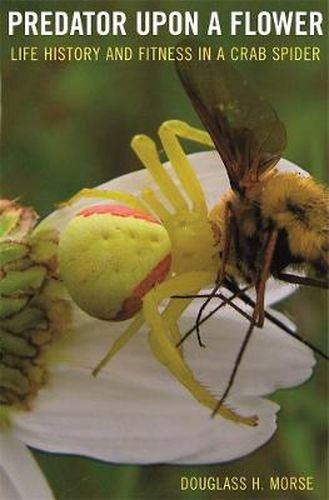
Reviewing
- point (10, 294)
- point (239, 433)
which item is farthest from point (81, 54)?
point (239, 433)

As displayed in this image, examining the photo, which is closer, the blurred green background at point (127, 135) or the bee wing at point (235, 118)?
the bee wing at point (235, 118)

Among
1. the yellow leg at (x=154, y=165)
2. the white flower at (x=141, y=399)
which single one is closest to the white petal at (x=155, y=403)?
the white flower at (x=141, y=399)

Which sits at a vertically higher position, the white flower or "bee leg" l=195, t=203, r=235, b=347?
"bee leg" l=195, t=203, r=235, b=347

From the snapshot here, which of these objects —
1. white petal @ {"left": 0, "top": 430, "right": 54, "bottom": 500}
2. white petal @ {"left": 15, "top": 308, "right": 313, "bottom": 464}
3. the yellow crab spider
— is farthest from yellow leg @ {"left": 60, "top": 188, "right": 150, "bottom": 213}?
white petal @ {"left": 0, "top": 430, "right": 54, "bottom": 500}

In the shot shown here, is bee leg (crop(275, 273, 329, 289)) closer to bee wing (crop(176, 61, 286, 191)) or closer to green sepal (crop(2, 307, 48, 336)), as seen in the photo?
bee wing (crop(176, 61, 286, 191))

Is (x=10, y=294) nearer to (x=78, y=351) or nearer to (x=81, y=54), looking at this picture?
(x=78, y=351)

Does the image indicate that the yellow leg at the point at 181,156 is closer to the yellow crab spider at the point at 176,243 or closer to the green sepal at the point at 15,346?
the yellow crab spider at the point at 176,243

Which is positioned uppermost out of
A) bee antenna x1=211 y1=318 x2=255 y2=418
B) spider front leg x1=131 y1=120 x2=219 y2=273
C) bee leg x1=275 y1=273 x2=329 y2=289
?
spider front leg x1=131 y1=120 x2=219 y2=273

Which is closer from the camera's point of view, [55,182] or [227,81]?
[227,81]
